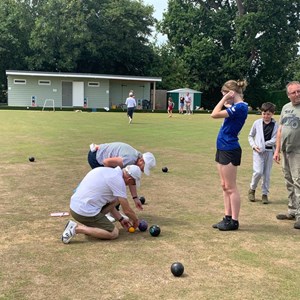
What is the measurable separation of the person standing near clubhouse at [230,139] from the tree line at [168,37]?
46.1 m

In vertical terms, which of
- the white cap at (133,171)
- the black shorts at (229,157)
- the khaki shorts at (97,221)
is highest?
the black shorts at (229,157)

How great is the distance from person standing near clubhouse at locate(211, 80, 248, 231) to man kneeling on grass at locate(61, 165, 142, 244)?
4.02 ft

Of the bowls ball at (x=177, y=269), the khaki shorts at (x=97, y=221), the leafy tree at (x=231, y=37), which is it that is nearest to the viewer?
the bowls ball at (x=177, y=269)

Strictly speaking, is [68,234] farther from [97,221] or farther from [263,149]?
[263,149]

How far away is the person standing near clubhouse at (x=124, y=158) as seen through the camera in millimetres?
5617

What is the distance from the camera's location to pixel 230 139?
5.77m

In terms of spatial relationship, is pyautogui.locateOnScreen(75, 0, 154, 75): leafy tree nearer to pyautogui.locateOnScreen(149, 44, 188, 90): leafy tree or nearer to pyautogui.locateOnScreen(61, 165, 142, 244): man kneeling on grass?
pyautogui.locateOnScreen(149, 44, 188, 90): leafy tree

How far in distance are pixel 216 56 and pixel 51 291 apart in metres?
52.1

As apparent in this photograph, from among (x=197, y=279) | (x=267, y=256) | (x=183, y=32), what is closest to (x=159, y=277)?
(x=197, y=279)

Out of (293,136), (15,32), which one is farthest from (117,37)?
(293,136)

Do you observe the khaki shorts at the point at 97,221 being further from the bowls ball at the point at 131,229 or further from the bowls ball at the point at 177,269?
the bowls ball at the point at 177,269

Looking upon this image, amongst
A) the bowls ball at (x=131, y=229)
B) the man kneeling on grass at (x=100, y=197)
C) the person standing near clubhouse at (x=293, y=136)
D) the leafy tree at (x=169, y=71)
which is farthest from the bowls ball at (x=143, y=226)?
the leafy tree at (x=169, y=71)

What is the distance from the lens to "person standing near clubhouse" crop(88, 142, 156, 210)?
A: 5617 mm

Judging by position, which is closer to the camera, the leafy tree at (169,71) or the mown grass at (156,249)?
the mown grass at (156,249)
